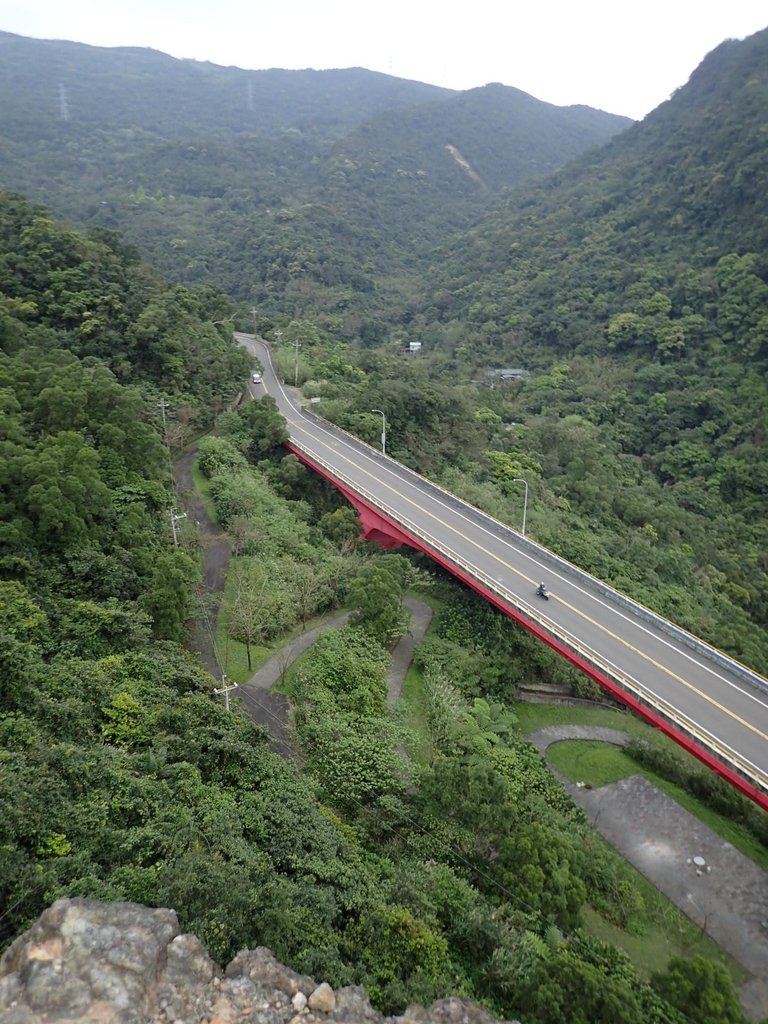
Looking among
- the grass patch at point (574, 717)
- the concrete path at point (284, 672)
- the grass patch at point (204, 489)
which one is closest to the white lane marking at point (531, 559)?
the grass patch at point (574, 717)

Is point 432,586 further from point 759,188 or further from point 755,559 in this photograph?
point 759,188

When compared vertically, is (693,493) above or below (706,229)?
below

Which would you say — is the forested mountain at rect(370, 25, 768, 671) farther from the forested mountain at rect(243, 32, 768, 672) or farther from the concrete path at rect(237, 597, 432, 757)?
the concrete path at rect(237, 597, 432, 757)

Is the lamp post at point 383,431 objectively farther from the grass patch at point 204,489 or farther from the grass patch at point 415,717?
the grass patch at point 415,717

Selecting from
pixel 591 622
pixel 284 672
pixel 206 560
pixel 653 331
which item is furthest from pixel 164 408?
pixel 653 331

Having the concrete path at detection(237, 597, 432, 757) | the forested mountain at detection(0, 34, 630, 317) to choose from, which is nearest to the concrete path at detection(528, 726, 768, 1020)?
the concrete path at detection(237, 597, 432, 757)

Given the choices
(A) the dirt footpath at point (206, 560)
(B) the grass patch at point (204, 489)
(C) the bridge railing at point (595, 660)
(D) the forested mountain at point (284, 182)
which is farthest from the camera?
(D) the forested mountain at point (284, 182)

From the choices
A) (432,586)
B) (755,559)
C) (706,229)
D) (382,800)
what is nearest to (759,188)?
(706,229)
